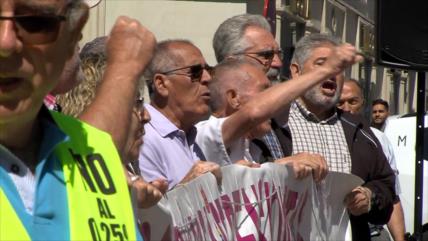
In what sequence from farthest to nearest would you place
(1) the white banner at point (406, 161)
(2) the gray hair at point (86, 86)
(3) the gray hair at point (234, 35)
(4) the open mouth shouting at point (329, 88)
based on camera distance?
(1) the white banner at point (406, 161)
(4) the open mouth shouting at point (329, 88)
(3) the gray hair at point (234, 35)
(2) the gray hair at point (86, 86)

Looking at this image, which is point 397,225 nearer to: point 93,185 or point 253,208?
point 253,208

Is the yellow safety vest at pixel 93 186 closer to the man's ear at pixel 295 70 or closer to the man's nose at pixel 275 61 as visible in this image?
the man's nose at pixel 275 61

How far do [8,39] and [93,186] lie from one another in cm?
34

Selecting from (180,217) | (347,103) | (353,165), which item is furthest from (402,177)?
(180,217)

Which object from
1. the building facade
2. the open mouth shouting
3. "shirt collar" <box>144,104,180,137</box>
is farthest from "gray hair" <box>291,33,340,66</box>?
the building facade

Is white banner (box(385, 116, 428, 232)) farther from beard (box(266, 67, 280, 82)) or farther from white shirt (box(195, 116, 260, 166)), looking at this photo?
white shirt (box(195, 116, 260, 166))

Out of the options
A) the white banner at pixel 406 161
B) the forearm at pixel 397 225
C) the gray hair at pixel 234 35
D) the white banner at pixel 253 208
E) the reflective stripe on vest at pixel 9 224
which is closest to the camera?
the reflective stripe on vest at pixel 9 224

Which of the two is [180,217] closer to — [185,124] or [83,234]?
[185,124]

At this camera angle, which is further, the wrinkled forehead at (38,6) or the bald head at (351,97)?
the bald head at (351,97)

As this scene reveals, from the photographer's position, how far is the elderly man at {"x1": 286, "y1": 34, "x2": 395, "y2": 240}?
22.1ft

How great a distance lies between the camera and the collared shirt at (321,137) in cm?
676

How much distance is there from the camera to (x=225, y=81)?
5605 mm

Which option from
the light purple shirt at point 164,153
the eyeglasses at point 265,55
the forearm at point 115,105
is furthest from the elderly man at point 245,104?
the forearm at point 115,105

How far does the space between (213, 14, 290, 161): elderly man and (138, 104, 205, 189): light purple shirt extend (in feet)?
4.07
